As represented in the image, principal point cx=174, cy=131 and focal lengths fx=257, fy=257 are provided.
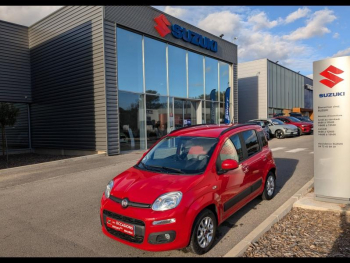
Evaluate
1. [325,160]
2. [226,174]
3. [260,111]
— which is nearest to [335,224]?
[325,160]

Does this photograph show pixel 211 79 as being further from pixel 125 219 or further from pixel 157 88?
pixel 125 219

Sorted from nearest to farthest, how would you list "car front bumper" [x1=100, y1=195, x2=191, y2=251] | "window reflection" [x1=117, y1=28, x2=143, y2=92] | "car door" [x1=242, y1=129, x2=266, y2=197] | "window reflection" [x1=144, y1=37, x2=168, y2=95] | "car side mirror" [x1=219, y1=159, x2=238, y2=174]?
"car front bumper" [x1=100, y1=195, x2=191, y2=251] < "car side mirror" [x1=219, y1=159, x2=238, y2=174] < "car door" [x1=242, y1=129, x2=266, y2=197] < "window reflection" [x1=117, y1=28, x2=143, y2=92] < "window reflection" [x1=144, y1=37, x2=168, y2=95]

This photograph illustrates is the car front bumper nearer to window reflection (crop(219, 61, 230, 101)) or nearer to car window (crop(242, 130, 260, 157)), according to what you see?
car window (crop(242, 130, 260, 157))

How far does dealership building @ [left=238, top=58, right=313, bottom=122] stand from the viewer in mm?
30781

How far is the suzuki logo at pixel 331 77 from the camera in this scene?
4719 millimetres

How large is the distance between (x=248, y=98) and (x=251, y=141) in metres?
28.5

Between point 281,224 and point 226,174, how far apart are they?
4.14 ft

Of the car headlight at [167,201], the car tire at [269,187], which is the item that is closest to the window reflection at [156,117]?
the car tire at [269,187]

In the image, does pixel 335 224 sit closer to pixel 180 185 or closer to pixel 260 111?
pixel 180 185

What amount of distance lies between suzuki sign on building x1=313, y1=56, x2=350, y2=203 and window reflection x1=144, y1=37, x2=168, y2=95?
412 inches

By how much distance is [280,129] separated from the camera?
742 inches

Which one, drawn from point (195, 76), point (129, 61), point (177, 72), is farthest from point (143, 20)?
point (195, 76)

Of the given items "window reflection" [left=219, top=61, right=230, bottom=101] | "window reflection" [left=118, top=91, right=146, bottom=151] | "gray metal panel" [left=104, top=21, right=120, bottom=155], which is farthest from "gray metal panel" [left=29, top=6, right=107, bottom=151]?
"window reflection" [left=219, top=61, right=230, bottom=101]

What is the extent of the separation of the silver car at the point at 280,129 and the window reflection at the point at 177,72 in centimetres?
730
